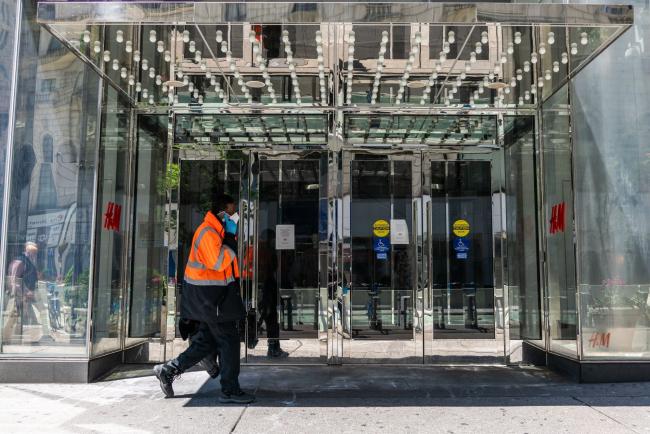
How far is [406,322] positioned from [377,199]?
1.72 metres

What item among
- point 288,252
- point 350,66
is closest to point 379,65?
point 350,66

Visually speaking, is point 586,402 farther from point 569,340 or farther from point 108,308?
point 108,308

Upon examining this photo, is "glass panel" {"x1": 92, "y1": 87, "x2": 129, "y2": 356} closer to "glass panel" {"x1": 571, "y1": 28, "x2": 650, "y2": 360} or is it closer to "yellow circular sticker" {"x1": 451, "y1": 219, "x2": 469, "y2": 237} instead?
"yellow circular sticker" {"x1": 451, "y1": 219, "x2": 469, "y2": 237}

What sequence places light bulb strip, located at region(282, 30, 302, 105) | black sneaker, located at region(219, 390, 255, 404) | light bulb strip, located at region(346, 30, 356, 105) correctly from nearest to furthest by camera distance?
black sneaker, located at region(219, 390, 255, 404)
light bulb strip, located at region(282, 30, 302, 105)
light bulb strip, located at region(346, 30, 356, 105)

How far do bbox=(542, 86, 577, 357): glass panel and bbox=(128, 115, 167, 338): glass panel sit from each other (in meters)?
4.93

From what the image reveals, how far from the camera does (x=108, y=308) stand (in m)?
6.93

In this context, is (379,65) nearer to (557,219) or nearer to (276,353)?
(557,219)

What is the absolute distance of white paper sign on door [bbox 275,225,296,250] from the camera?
7.62 meters

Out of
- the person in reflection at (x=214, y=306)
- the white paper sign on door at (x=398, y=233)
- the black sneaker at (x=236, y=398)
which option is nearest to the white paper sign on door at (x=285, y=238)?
the white paper sign on door at (x=398, y=233)

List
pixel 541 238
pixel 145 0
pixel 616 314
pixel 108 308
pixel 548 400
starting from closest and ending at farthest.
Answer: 1. pixel 145 0
2. pixel 548 400
3. pixel 616 314
4. pixel 108 308
5. pixel 541 238

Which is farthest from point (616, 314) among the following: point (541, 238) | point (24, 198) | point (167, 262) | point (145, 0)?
point (24, 198)

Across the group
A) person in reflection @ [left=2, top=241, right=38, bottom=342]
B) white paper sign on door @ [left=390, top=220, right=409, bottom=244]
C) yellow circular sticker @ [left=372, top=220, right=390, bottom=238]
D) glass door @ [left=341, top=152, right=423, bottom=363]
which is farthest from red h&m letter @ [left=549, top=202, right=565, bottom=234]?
person in reflection @ [left=2, top=241, right=38, bottom=342]

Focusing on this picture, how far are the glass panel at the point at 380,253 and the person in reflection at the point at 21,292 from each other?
3895 millimetres

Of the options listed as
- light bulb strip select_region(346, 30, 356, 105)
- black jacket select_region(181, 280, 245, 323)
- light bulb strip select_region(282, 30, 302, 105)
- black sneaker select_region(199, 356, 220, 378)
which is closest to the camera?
black jacket select_region(181, 280, 245, 323)
